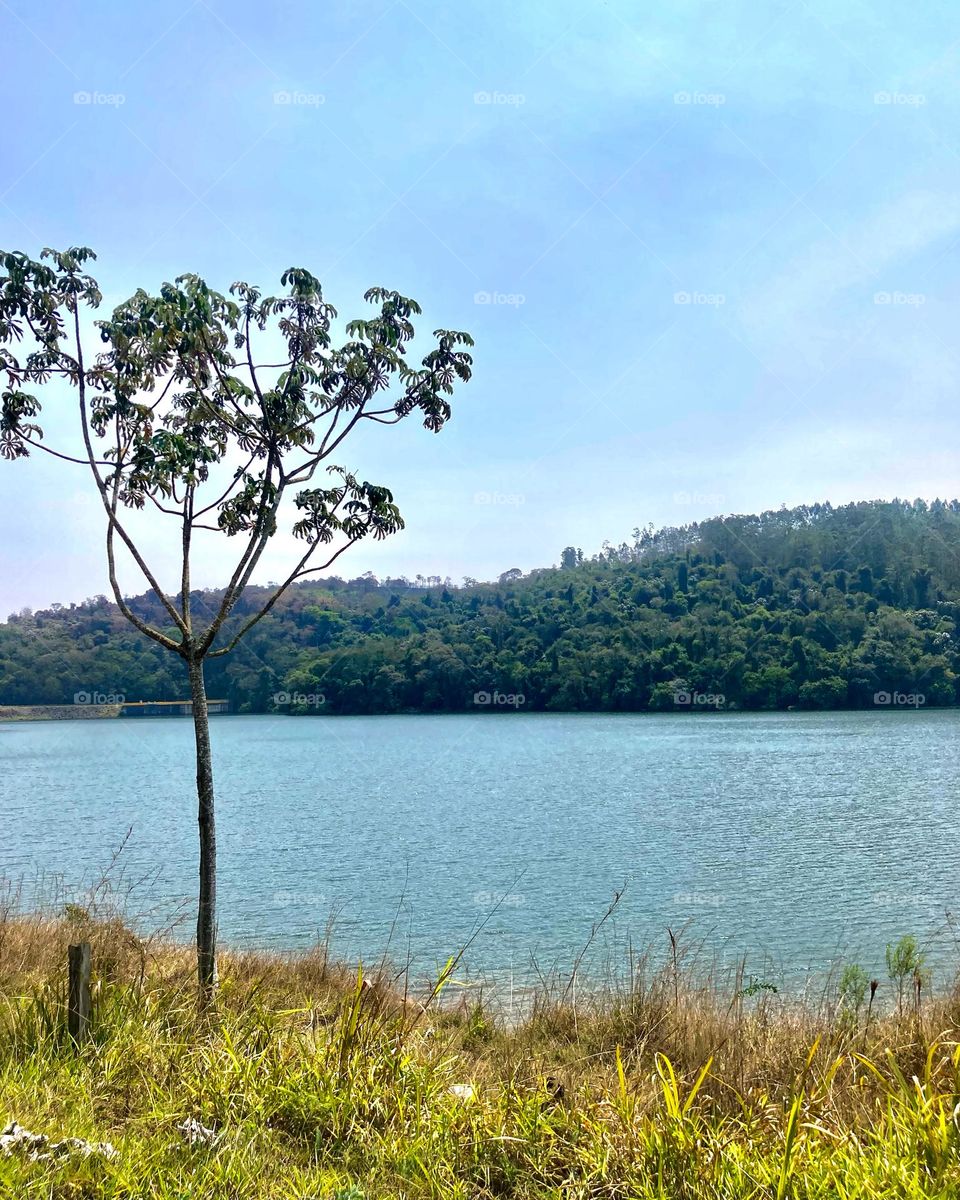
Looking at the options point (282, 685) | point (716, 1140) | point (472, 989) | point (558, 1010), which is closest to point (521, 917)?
point (472, 989)

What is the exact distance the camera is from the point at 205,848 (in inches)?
265

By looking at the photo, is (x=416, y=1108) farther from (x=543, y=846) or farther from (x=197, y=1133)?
(x=543, y=846)

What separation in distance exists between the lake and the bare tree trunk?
487cm

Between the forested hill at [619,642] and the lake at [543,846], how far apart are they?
149ft

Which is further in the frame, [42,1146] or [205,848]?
[205,848]

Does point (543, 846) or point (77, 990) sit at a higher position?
point (77, 990)

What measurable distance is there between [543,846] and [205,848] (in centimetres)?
1789

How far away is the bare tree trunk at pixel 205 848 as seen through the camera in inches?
260

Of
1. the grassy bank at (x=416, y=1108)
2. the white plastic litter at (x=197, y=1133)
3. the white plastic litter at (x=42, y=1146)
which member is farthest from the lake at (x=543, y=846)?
the white plastic litter at (x=42, y=1146)

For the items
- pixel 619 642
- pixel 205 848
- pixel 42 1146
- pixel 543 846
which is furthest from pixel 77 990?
pixel 619 642

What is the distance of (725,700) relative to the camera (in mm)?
105312

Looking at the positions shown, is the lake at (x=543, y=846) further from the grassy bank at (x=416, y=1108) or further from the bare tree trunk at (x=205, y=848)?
the bare tree trunk at (x=205, y=848)

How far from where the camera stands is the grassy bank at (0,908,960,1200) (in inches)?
152

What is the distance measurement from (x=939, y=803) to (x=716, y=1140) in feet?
98.0
